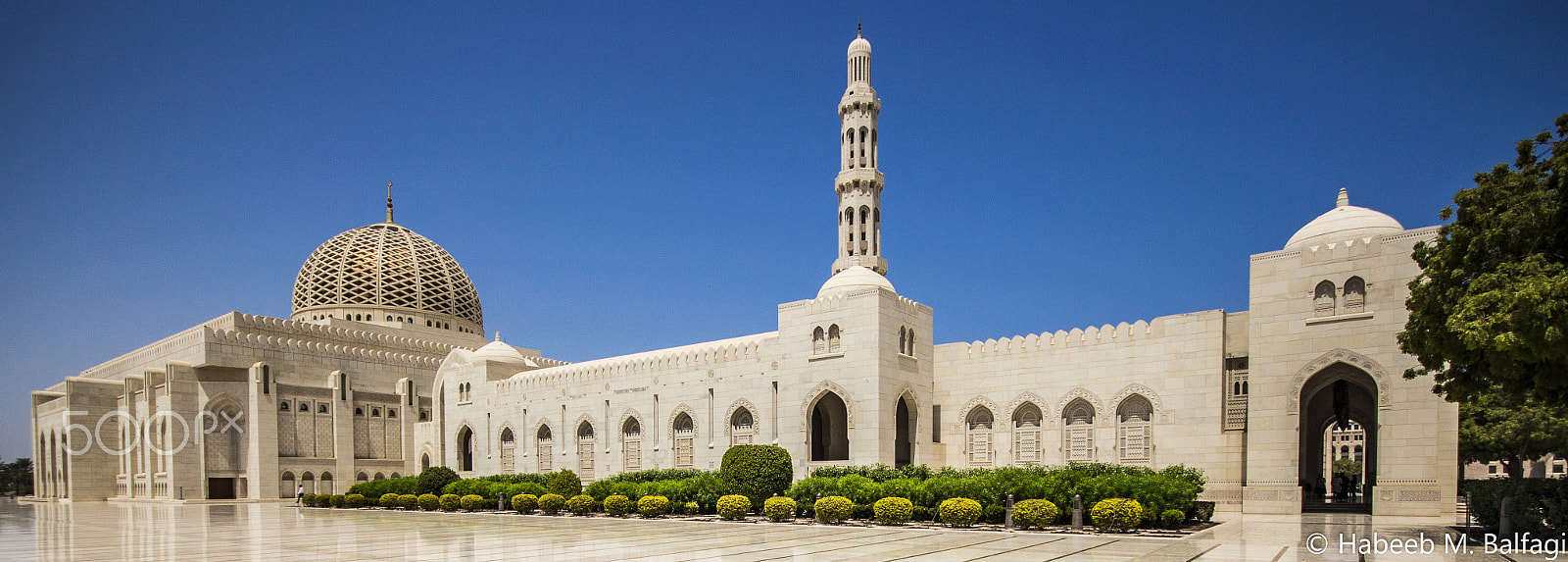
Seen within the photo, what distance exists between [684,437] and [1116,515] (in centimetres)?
1695

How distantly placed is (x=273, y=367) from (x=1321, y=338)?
3784cm

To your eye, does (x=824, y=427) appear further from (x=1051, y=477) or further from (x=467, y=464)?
(x=467, y=464)

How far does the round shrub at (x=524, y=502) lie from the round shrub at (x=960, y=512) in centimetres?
1186

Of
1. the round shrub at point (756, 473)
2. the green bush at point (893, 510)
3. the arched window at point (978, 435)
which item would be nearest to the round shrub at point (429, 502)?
the round shrub at point (756, 473)

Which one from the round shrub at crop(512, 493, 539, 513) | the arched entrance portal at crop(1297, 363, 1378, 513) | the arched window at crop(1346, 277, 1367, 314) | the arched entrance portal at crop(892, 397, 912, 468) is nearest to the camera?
the arched window at crop(1346, 277, 1367, 314)

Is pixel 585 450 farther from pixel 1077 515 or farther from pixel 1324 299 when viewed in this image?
pixel 1324 299

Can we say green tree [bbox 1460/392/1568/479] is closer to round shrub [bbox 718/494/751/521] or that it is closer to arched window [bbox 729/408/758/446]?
arched window [bbox 729/408/758/446]

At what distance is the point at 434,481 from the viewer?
93.0 feet

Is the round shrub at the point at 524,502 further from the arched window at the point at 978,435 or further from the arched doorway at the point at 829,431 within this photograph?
the arched window at the point at 978,435

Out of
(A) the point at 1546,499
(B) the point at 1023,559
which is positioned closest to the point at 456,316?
(B) the point at 1023,559

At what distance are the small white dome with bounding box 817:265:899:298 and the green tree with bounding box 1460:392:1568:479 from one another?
1849cm

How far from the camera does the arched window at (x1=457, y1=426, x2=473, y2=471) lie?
38.5 m

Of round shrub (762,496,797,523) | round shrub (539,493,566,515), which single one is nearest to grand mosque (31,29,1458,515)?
round shrub (762,496,797,523)

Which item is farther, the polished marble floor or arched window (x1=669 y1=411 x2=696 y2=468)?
arched window (x1=669 y1=411 x2=696 y2=468)
